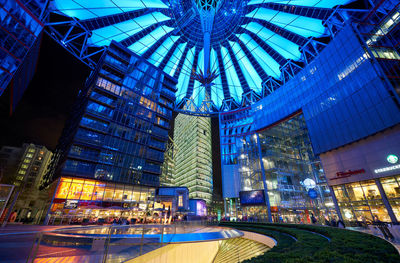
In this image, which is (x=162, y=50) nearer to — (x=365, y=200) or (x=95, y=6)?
(x=95, y=6)

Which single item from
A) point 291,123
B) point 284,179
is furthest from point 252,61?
point 284,179

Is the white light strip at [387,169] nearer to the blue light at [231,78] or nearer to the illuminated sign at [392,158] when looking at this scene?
the illuminated sign at [392,158]

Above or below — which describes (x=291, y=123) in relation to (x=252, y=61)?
below

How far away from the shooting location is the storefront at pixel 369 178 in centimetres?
2075

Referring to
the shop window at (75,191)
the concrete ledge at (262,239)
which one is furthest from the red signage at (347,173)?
the shop window at (75,191)

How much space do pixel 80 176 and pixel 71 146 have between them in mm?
6090

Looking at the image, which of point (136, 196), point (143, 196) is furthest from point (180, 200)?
point (136, 196)

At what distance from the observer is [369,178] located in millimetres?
22641

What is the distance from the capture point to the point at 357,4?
3062 centimetres

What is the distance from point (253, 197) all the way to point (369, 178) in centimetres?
2162

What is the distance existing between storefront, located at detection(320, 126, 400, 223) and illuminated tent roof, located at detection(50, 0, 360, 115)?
72.9ft

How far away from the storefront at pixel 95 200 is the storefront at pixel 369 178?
33004 millimetres

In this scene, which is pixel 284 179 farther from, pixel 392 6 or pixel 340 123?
pixel 392 6

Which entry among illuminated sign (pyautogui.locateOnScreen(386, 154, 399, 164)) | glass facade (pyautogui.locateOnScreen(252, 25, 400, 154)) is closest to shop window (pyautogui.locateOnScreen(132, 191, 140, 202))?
glass facade (pyautogui.locateOnScreen(252, 25, 400, 154))
